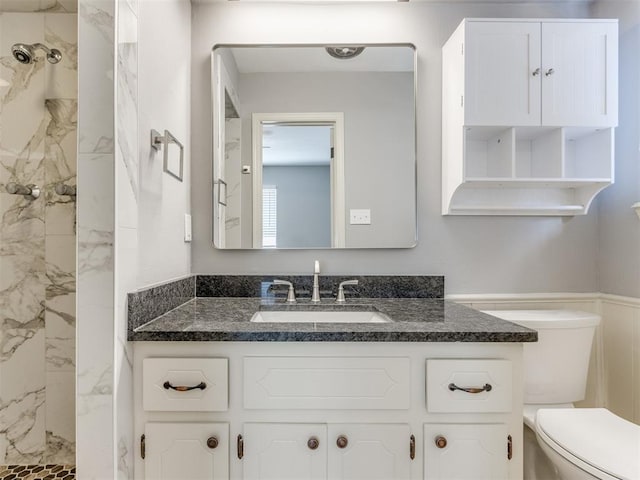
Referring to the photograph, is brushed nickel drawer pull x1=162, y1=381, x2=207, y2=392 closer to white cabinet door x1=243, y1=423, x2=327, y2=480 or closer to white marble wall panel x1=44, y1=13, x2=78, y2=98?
white cabinet door x1=243, y1=423, x2=327, y2=480

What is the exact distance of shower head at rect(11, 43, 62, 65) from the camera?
1539mm

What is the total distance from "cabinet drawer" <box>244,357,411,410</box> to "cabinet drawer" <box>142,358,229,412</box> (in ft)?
0.27

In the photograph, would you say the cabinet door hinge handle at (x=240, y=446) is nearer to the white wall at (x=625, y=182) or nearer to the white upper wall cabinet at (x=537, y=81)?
the white upper wall cabinet at (x=537, y=81)

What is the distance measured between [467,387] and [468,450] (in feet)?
0.63

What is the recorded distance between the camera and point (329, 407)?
113 cm

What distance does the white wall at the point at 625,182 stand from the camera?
167 centimetres

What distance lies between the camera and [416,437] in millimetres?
1141

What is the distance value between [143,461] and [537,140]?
6.64 ft

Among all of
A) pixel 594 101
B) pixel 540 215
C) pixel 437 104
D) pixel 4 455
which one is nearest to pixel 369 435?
pixel 540 215

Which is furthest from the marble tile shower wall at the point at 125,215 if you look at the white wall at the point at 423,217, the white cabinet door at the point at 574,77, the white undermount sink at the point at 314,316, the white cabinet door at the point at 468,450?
the white cabinet door at the point at 574,77

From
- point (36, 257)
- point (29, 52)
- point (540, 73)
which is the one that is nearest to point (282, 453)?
point (36, 257)

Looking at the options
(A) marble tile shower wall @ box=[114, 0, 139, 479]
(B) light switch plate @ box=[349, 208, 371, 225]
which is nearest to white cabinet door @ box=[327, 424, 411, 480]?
(A) marble tile shower wall @ box=[114, 0, 139, 479]

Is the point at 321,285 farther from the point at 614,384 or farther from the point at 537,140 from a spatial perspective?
the point at 614,384

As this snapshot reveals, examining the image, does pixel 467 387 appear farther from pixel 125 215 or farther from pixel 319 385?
pixel 125 215
